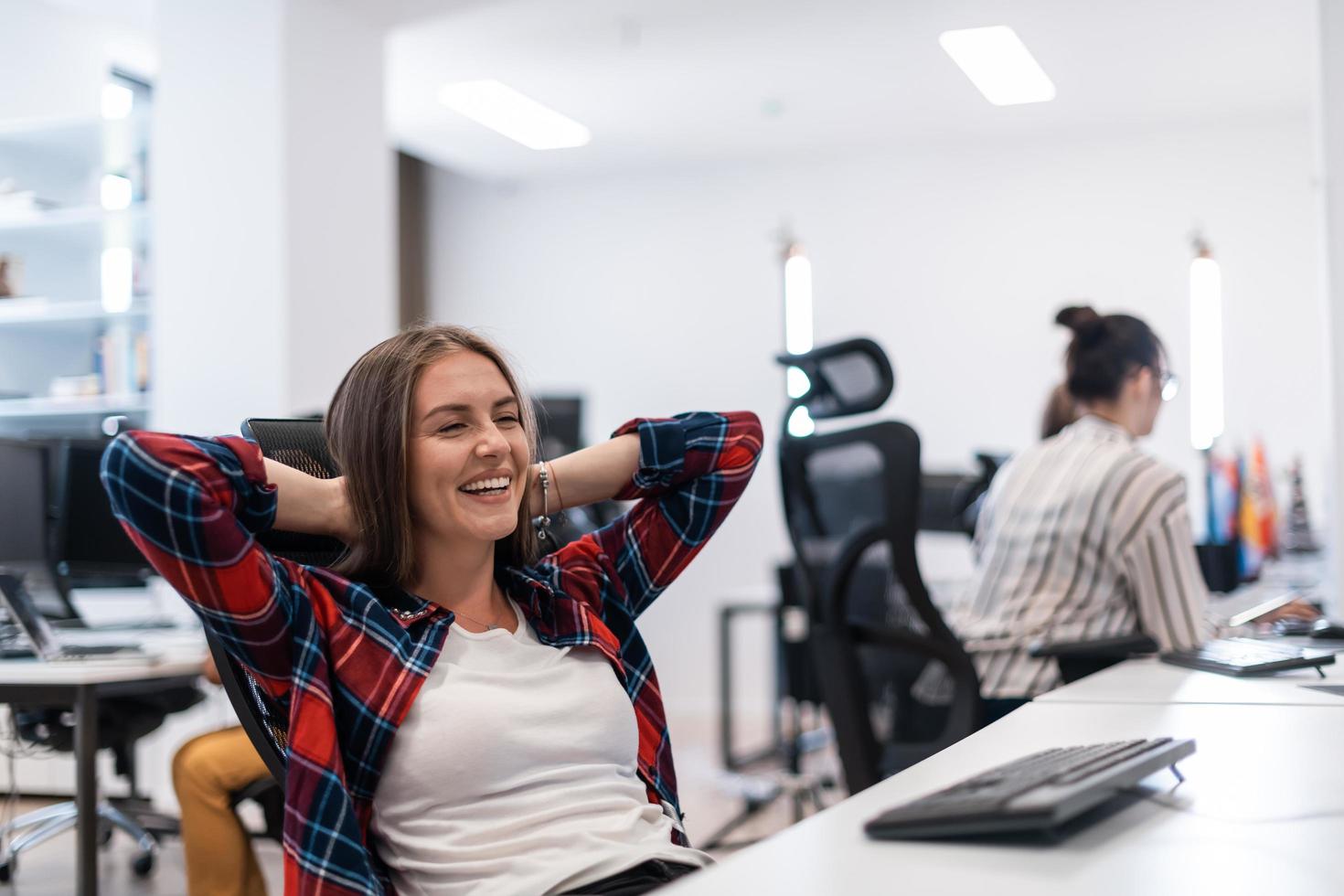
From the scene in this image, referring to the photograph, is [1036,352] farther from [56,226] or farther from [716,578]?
[56,226]

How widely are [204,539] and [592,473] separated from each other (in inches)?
22.3

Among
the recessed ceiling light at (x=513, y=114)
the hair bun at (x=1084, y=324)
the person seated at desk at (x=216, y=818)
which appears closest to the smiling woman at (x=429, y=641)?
the person seated at desk at (x=216, y=818)

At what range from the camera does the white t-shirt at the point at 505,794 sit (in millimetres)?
1264

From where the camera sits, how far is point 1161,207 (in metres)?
6.08

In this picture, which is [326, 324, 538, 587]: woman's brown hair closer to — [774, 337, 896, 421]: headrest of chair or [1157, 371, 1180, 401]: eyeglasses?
[774, 337, 896, 421]: headrest of chair

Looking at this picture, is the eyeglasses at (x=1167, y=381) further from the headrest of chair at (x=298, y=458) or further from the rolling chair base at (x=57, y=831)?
the rolling chair base at (x=57, y=831)

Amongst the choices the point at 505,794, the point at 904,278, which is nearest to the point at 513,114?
the point at 904,278

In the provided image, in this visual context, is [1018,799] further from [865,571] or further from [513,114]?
[513,114]

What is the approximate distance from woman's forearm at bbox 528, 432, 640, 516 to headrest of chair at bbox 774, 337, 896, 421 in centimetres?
70

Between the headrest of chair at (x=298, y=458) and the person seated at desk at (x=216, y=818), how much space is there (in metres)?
1.18

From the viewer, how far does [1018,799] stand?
0.88 meters

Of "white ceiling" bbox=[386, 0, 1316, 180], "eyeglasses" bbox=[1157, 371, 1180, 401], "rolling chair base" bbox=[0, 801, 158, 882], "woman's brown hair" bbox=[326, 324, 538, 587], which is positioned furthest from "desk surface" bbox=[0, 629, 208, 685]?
"white ceiling" bbox=[386, 0, 1316, 180]

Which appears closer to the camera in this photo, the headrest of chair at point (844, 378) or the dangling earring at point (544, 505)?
the dangling earring at point (544, 505)

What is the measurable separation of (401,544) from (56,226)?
3680 mm
